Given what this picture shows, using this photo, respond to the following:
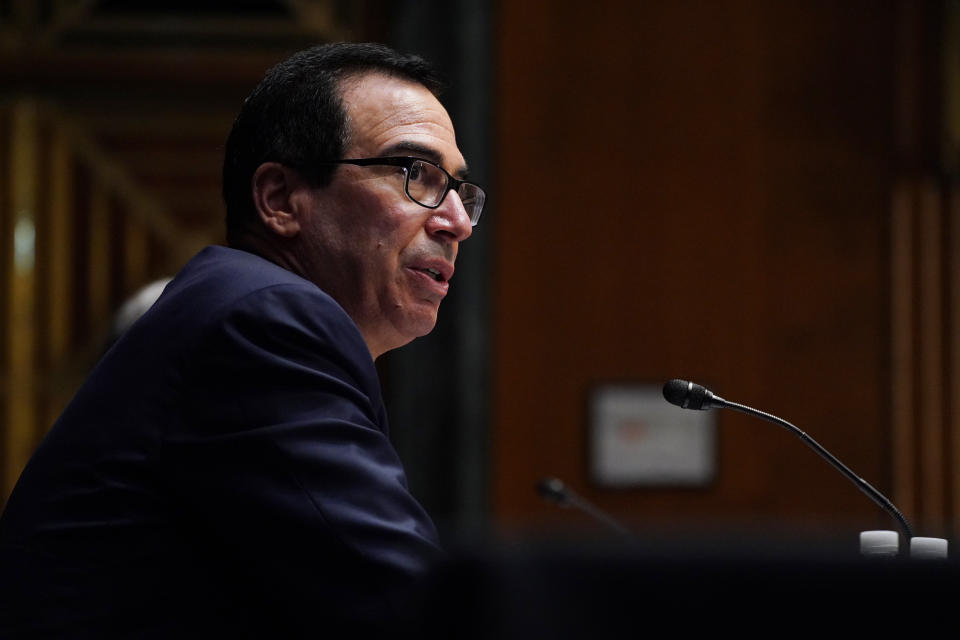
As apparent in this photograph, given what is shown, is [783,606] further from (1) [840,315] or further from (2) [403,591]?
(1) [840,315]

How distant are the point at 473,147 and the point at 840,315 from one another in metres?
1.50

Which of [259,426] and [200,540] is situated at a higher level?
[259,426]

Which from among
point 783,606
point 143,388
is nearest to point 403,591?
point 143,388

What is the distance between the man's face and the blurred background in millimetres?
2530

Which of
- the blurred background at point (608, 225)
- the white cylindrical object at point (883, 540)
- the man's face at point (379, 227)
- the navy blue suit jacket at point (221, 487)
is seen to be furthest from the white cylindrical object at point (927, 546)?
the blurred background at point (608, 225)

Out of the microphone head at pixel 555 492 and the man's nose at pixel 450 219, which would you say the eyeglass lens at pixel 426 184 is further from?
the microphone head at pixel 555 492

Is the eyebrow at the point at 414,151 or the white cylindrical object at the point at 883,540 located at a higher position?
the eyebrow at the point at 414,151

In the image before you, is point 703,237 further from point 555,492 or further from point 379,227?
point 379,227

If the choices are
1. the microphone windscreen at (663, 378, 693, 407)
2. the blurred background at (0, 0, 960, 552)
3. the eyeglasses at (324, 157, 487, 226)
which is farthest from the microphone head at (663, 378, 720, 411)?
the blurred background at (0, 0, 960, 552)

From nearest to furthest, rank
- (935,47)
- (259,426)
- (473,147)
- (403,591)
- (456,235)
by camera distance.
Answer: (403,591), (259,426), (456,235), (473,147), (935,47)

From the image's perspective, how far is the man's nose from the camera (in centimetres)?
157

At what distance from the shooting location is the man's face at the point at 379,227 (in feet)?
4.96

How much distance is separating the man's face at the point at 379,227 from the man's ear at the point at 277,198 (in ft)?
0.08

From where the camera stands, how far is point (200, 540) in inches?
43.3
